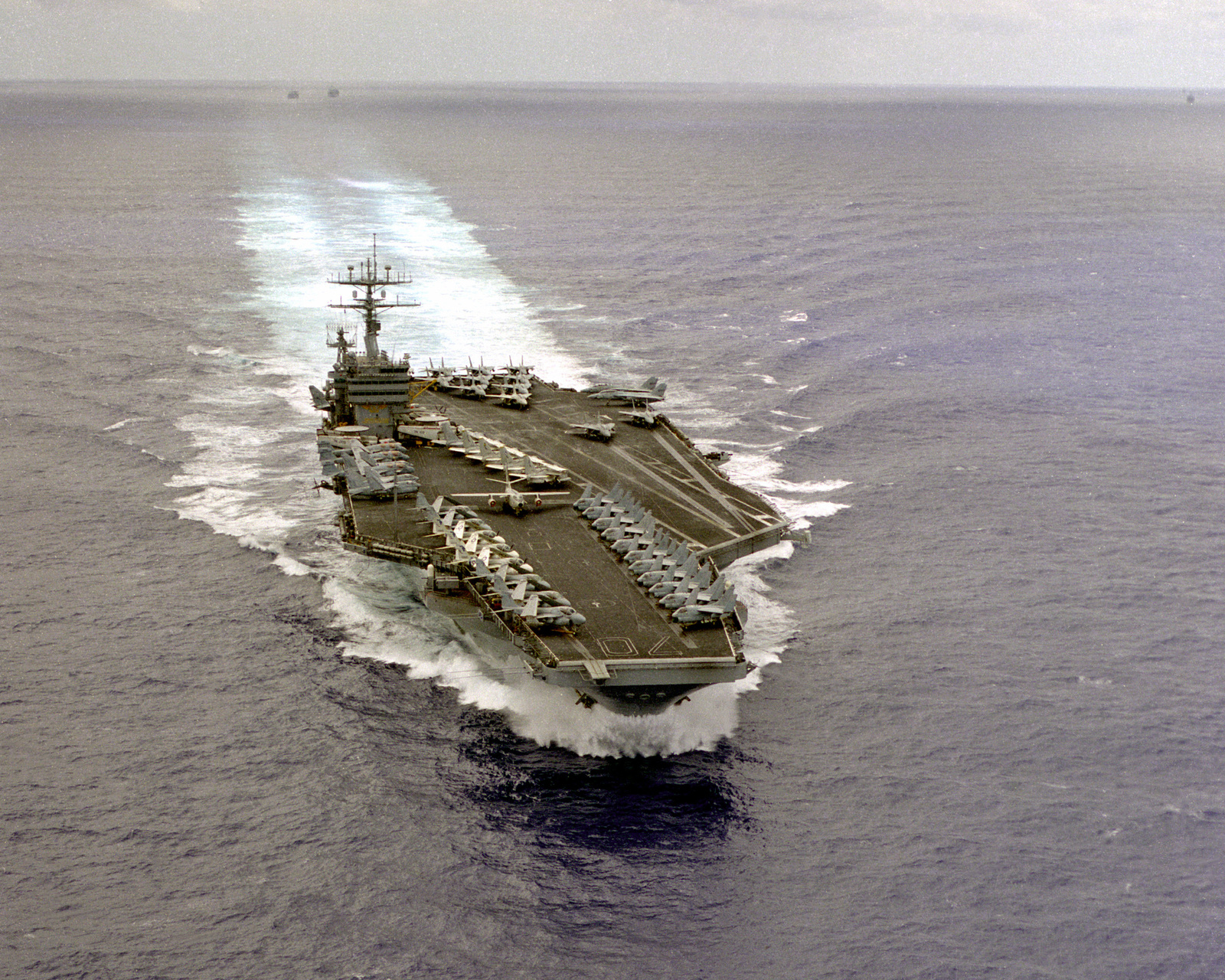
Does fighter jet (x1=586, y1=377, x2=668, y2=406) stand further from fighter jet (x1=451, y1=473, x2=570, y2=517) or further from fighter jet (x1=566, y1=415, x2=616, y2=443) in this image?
fighter jet (x1=451, y1=473, x2=570, y2=517)

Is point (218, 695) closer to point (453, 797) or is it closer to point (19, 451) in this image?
point (453, 797)

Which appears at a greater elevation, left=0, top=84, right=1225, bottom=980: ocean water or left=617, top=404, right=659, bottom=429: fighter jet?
left=617, top=404, right=659, bottom=429: fighter jet

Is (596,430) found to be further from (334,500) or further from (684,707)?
(684,707)

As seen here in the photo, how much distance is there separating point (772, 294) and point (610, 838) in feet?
213

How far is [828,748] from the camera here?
117 feet

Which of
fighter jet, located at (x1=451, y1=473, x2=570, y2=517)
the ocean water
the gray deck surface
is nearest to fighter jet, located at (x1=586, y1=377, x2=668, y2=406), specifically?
the gray deck surface

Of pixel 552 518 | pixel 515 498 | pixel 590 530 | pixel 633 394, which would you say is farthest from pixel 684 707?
pixel 633 394

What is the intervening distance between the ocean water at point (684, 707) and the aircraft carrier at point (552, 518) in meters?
2.28

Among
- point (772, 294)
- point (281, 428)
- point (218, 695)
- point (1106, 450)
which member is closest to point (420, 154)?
point (772, 294)

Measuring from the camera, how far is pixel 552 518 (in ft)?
150

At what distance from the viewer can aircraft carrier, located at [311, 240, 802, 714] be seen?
35.8 metres

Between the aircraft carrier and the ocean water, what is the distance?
2.28 meters

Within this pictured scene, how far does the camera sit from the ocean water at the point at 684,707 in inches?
1136

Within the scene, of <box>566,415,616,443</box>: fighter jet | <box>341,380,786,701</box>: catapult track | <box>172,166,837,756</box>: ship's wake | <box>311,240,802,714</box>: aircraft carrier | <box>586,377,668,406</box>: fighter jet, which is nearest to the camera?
<box>341,380,786,701</box>: catapult track
